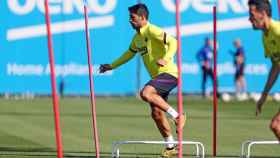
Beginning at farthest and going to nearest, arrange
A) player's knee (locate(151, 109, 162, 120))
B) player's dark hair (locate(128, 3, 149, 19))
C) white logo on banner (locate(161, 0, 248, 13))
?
1. white logo on banner (locate(161, 0, 248, 13))
2. player's knee (locate(151, 109, 162, 120))
3. player's dark hair (locate(128, 3, 149, 19))

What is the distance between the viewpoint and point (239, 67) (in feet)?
110

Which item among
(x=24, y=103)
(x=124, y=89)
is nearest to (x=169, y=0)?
(x=124, y=89)

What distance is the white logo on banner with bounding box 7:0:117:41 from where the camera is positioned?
33344 mm

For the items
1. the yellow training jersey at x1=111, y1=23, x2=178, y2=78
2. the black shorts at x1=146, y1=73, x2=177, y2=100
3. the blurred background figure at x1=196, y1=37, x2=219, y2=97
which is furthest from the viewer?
the blurred background figure at x1=196, y1=37, x2=219, y2=97

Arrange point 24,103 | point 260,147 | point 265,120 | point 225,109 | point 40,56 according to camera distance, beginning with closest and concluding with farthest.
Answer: point 260,147, point 265,120, point 225,109, point 24,103, point 40,56

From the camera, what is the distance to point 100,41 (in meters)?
33.5

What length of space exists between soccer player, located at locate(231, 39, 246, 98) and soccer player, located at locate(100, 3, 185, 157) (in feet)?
61.3

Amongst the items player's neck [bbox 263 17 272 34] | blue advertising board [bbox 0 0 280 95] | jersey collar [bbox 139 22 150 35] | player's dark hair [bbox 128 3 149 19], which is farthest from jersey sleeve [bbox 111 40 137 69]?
blue advertising board [bbox 0 0 280 95]

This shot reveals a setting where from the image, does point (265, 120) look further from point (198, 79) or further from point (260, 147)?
point (198, 79)

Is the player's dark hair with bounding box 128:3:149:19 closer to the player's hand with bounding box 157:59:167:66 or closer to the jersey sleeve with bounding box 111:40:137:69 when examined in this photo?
the jersey sleeve with bounding box 111:40:137:69

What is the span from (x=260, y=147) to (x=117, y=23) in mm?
17718

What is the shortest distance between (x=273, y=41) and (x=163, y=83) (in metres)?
3.43

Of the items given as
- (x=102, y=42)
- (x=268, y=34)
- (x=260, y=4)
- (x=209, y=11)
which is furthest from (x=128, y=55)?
(x=209, y=11)

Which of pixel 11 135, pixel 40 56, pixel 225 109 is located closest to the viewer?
pixel 11 135
